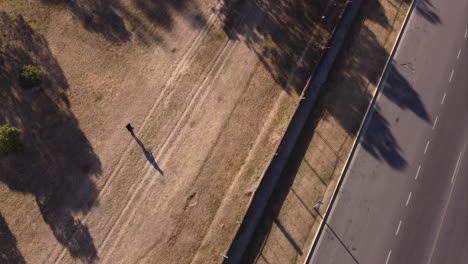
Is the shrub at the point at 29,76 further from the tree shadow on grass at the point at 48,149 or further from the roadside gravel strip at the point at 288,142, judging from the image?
the roadside gravel strip at the point at 288,142

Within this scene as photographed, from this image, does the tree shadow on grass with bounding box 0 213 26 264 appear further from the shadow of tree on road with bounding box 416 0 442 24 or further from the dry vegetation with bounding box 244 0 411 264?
the shadow of tree on road with bounding box 416 0 442 24

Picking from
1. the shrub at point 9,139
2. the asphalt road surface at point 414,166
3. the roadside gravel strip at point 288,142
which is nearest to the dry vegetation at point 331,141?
the roadside gravel strip at point 288,142

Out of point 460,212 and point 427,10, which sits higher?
point 427,10

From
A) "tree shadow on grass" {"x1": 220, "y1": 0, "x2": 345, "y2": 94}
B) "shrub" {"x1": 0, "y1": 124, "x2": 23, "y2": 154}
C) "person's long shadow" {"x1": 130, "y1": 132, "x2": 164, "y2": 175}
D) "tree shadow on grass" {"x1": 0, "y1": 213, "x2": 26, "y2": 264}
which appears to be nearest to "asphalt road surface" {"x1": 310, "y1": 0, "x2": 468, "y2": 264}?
"tree shadow on grass" {"x1": 220, "y1": 0, "x2": 345, "y2": 94}

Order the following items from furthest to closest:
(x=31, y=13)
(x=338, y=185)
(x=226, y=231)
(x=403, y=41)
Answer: (x=403, y=41) < (x=31, y=13) < (x=338, y=185) < (x=226, y=231)

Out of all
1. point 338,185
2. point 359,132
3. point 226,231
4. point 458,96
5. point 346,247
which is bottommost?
point 226,231

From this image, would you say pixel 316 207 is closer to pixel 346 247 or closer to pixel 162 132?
pixel 346 247

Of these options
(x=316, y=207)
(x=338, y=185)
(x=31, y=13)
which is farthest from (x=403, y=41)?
(x=31, y=13)

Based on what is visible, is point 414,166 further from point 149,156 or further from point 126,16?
point 126,16
